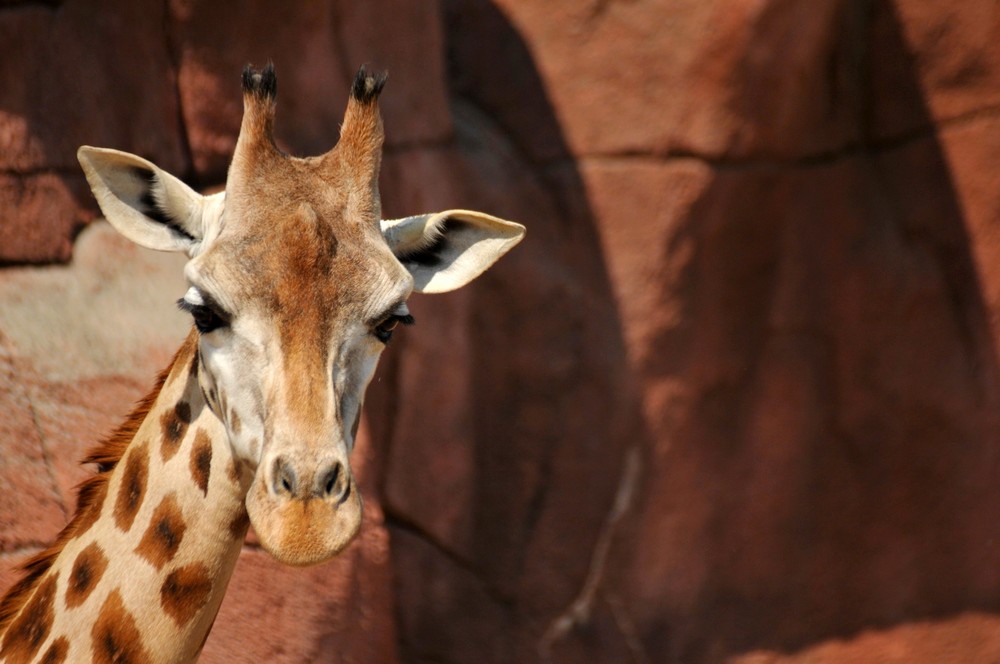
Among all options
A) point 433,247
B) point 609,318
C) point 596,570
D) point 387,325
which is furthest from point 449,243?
point 596,570

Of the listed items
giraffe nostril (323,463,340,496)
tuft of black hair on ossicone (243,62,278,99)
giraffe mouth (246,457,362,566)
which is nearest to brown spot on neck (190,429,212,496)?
giraffe mouth (246,457,362,566)

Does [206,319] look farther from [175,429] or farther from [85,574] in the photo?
[85,574]

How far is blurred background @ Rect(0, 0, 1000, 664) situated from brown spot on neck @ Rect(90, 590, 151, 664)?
131 cm

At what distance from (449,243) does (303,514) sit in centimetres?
96

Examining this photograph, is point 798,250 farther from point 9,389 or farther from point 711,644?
point 9,389

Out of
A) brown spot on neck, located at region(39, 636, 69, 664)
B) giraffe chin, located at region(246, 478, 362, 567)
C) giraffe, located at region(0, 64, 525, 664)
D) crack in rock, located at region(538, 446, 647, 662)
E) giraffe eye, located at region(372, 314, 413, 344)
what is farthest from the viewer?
crack in rock, located at region(538, 446, 647, 662)

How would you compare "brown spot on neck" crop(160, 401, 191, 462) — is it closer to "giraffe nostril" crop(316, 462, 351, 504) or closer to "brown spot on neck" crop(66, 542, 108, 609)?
"brown spot on neck" crop(66, 542, 108, 609)

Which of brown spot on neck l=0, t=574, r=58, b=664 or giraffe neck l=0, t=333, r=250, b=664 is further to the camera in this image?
brown spot on neck l=0, t=574, r=58, b=664

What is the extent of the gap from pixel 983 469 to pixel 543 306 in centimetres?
204

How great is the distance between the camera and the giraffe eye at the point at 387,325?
282 cm

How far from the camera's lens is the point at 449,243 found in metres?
3.16

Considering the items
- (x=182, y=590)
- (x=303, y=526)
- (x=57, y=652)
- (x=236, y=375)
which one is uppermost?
(x=236, y=375)

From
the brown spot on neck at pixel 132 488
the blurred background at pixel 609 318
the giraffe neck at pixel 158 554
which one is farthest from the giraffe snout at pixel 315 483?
the blurred background at pixel 609 318

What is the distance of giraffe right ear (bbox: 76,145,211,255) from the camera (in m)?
2.89
